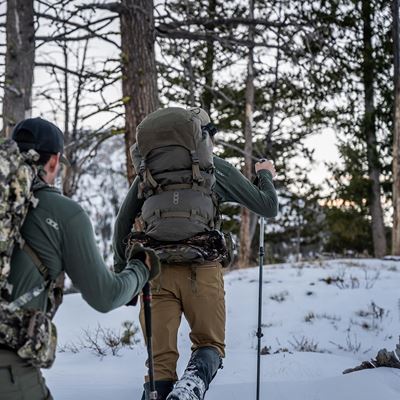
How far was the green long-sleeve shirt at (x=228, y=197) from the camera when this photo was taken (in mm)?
3348

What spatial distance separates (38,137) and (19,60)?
5.53 meters

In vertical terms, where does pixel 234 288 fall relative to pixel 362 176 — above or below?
below

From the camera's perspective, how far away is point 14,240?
1874 millimetres

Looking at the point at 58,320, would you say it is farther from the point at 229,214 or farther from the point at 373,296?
the point at 229,214

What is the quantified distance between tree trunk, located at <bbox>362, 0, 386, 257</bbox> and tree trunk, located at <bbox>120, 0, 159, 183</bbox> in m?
11.7

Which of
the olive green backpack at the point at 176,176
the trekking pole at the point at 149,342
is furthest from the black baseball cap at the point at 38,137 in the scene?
the olive green backpack at the point at 176,176

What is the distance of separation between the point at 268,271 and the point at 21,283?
28.5 ft

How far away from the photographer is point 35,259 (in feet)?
6.35

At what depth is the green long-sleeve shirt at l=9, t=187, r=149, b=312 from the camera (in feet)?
6.27

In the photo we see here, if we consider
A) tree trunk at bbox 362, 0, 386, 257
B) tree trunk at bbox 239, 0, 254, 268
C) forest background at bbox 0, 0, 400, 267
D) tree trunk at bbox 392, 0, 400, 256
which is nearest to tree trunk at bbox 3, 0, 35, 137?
forest background at bbox 0, 0, 400, 267

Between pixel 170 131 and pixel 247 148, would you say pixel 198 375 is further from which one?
pixel 247 148

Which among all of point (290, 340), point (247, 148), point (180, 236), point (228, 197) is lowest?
point (290, 340)

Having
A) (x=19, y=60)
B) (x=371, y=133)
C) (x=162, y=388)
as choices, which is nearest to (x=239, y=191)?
(x=162, y=388)

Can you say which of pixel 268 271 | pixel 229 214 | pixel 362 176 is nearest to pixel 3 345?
pixel 268 271
